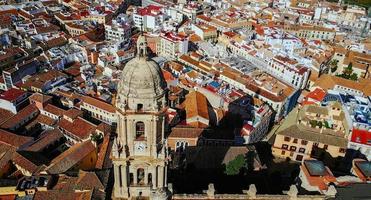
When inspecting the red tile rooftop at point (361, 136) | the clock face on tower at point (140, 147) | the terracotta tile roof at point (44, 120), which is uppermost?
the clock face on tower at point (140, 147)

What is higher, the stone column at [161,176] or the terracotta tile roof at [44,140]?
the stone column at [161,176]

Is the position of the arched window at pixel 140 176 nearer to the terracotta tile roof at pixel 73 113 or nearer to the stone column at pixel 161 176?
the stone column at pixel 161 176

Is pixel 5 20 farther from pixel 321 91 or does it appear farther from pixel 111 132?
pixel 321 91

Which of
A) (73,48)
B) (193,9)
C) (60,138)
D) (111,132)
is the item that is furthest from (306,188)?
(193,9)

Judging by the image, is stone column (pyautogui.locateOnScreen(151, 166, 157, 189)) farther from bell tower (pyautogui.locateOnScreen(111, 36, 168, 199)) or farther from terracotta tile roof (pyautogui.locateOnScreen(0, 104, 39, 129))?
terracotta tile roof (pyautogui.locateOnScreen(0, 104, 39, 129))

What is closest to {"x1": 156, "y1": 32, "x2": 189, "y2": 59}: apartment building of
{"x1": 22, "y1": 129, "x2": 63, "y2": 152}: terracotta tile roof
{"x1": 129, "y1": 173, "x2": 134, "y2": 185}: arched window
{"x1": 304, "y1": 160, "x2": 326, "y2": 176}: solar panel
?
{"x1": 22, "y1": 129, "x2": 63, "y2": 152}: terracotta tile roof

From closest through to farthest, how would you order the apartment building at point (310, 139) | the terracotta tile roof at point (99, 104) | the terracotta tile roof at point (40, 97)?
the apartment building at point (310, 139), the terracotta tile roof at point (99, 104), the terracotta tile roof at point (40, 97)

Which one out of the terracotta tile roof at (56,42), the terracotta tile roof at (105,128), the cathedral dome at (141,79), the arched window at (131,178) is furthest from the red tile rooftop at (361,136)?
the terracotta tile roof at (56,42)
